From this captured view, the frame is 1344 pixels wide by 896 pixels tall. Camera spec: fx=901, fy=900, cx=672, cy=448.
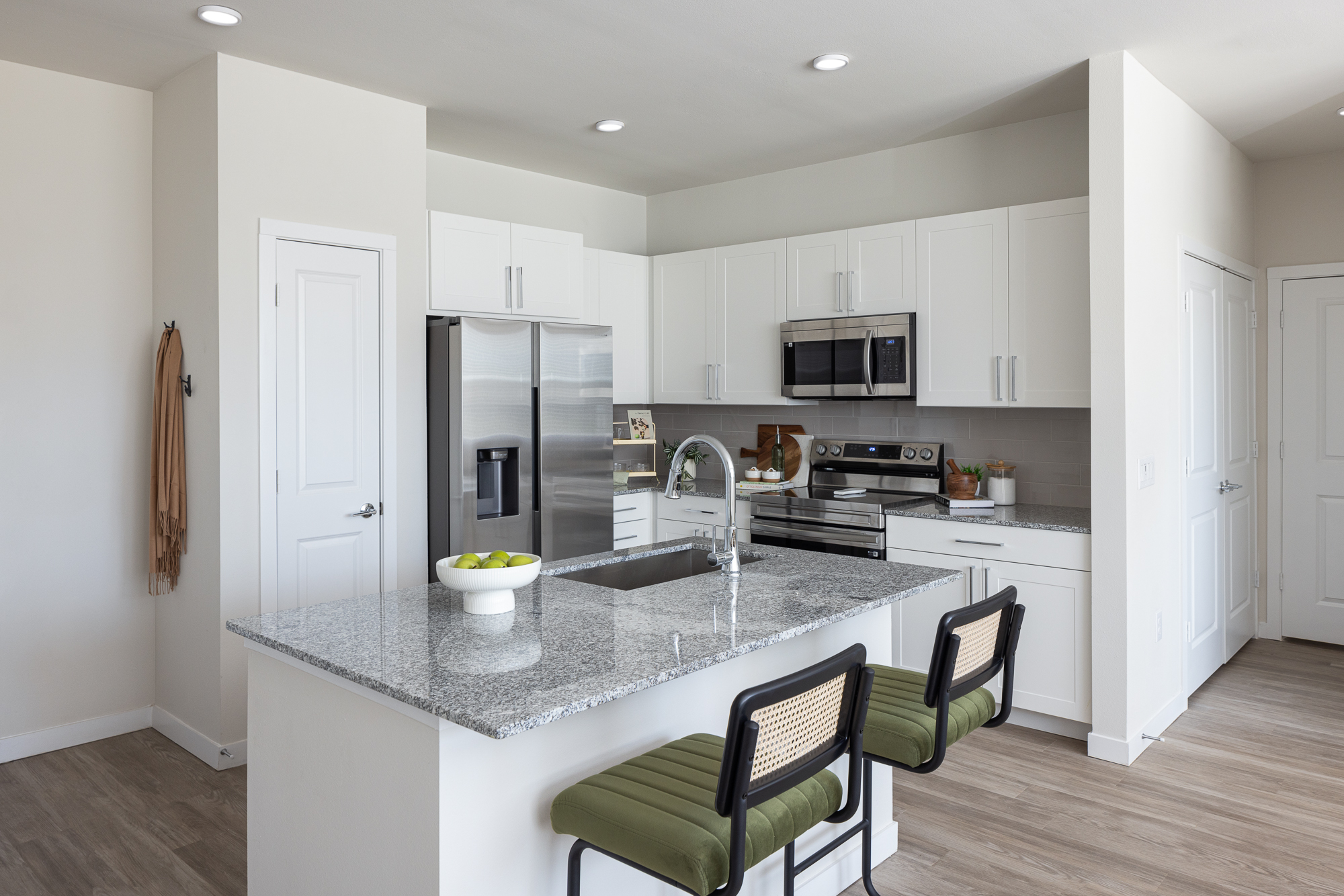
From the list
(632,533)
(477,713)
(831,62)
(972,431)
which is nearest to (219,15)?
(831,62)

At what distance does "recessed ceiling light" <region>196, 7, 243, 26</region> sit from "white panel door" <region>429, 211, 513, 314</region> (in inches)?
46.1

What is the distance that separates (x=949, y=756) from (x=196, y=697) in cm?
297

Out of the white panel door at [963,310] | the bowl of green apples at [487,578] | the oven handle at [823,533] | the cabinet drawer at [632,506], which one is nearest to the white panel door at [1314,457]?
the white panel door at [963,310]

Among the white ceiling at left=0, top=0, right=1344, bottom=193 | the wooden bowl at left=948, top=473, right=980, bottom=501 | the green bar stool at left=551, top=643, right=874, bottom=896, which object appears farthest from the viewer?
the wooden bowl at left=948, top=473, right=980, bottom=501

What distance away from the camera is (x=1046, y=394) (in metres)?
3.89

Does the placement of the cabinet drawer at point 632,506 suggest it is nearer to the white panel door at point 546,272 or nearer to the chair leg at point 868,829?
the white panel door at point 546,272

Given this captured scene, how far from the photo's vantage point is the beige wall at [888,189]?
13.7 ft

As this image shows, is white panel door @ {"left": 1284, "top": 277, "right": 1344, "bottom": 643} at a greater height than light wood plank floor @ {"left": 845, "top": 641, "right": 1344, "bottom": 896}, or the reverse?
white panel door @ {"left": 1284, "top": 277, "right": 1344, "bottom": 643}

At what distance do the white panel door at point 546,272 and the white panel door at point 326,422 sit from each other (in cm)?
86

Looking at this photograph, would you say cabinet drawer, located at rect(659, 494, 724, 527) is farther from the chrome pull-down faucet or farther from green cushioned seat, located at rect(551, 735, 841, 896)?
green cushioned seat, located at rect(551, 735, 841, 896)

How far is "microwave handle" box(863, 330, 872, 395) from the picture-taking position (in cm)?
440

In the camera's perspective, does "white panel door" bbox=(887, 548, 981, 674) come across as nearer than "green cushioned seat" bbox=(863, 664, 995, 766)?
No

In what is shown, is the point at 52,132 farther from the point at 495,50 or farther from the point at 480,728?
the point at 480,728

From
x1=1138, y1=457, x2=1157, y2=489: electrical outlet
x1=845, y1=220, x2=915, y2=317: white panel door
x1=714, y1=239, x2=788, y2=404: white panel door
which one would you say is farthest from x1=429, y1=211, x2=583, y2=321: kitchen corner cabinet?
x1=1138, y1=457, x2=1157, y2=489: electrical outlet
